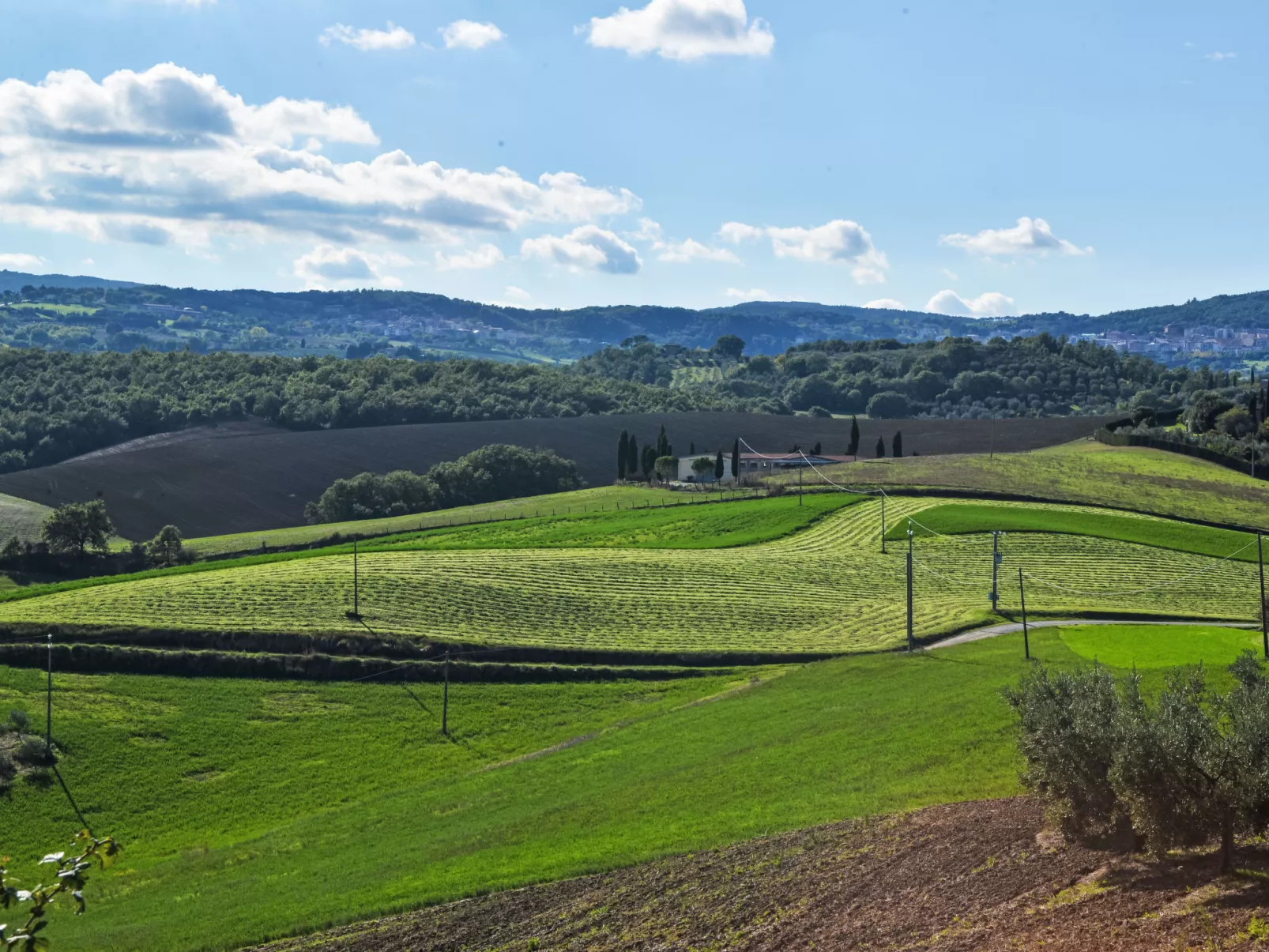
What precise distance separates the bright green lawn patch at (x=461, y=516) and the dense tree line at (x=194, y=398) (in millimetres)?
48771

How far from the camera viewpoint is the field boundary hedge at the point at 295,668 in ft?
181

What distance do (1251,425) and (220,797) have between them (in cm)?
13001

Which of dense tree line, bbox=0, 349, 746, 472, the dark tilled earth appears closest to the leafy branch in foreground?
the dark tilled earth

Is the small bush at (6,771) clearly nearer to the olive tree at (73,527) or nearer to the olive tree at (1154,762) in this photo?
the olive tree at (1154,762)

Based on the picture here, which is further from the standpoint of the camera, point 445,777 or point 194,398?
point 194,398

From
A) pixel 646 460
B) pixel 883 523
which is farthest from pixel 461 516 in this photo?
pixel 883 523

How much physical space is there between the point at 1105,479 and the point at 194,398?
116983mm

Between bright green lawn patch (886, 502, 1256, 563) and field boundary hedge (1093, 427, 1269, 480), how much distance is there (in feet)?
102

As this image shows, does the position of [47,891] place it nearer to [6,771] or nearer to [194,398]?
[6,771]

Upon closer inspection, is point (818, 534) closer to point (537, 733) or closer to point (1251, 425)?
point (537, 733)

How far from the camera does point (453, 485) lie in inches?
5221

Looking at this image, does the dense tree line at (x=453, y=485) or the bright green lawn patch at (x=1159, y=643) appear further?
the dense tree line at (x=453, y=485)

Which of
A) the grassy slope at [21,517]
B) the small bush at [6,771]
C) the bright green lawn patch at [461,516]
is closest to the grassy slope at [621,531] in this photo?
the bright green lawn patch at [461,516]

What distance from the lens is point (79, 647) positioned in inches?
2183
